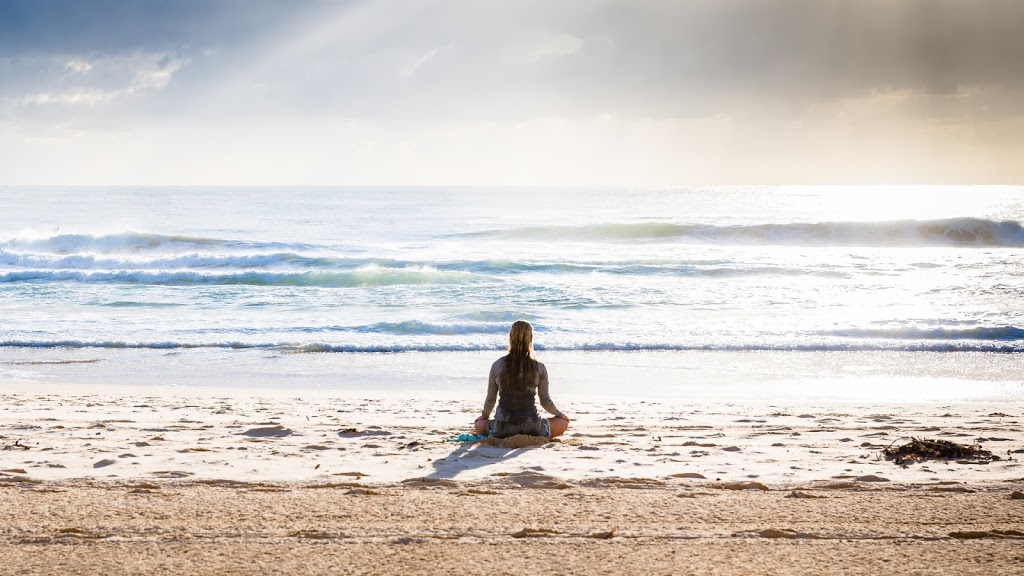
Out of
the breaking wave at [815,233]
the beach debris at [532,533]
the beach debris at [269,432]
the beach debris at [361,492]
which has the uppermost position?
the breaking wave at [815,233]

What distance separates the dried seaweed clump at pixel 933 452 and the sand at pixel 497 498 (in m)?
0.14

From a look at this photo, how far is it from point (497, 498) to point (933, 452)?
10.9ft

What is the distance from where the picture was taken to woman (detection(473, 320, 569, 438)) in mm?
6020

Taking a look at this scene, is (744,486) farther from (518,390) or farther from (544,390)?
(518,390)

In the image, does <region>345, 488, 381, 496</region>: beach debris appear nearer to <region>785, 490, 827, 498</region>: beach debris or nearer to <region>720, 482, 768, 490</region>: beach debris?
<region>720, 482, 768, 490</region>: beach debris

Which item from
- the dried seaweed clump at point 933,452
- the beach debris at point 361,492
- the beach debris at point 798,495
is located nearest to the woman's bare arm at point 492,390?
the beach debris at point 361,492

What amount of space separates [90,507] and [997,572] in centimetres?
458

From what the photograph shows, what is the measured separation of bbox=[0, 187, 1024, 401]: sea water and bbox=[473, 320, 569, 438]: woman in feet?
12.2

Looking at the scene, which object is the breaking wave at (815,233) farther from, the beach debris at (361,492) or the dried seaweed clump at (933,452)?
the beach debris at (361,492)

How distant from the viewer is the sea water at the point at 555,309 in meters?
10.9

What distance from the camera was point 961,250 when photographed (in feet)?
102

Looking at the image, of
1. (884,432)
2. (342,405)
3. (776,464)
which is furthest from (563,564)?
(342,405)

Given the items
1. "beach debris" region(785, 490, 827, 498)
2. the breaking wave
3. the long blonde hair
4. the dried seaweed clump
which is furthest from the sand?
the breaking wave

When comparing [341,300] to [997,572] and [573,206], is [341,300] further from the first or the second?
[573,206]
